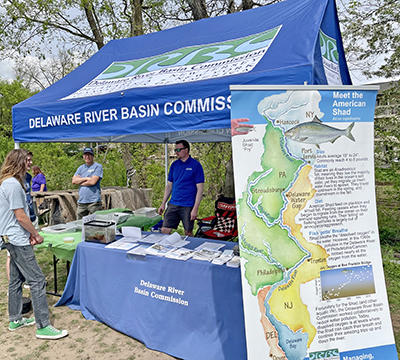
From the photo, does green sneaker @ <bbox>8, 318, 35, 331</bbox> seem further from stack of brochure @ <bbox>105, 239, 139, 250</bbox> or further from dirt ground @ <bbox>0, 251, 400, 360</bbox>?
stack of brochure @ <bbox>105, 239, 139, 250</bbox>

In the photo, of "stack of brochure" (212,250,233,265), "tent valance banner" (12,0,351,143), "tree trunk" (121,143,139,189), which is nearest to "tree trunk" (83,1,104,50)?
"tree trunk" (121,143,139,189)

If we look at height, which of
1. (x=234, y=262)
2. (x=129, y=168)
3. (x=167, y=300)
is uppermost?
(x=129, y=168)

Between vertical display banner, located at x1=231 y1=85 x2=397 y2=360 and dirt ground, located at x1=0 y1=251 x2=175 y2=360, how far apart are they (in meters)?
1.26

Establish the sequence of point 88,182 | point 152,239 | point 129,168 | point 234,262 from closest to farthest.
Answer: point 234,262, point 152,239, point 88,182, point 129,168

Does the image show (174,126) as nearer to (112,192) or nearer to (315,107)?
(315,107)

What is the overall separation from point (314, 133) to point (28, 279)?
2.49m

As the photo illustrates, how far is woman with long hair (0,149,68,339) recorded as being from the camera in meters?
2.65

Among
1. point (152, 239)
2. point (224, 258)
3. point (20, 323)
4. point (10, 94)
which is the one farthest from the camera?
point (10, 94)

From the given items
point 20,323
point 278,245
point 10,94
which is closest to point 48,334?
point 20,323

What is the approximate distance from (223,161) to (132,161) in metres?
3.25

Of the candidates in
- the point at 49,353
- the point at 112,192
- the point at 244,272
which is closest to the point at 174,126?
the point at 244,272

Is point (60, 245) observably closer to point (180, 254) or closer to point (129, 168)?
point (180, 254)

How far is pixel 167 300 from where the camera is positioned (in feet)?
8.80

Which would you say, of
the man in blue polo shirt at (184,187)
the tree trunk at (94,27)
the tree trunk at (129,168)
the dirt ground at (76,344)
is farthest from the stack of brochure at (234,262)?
the tree trunk at (94,27)
